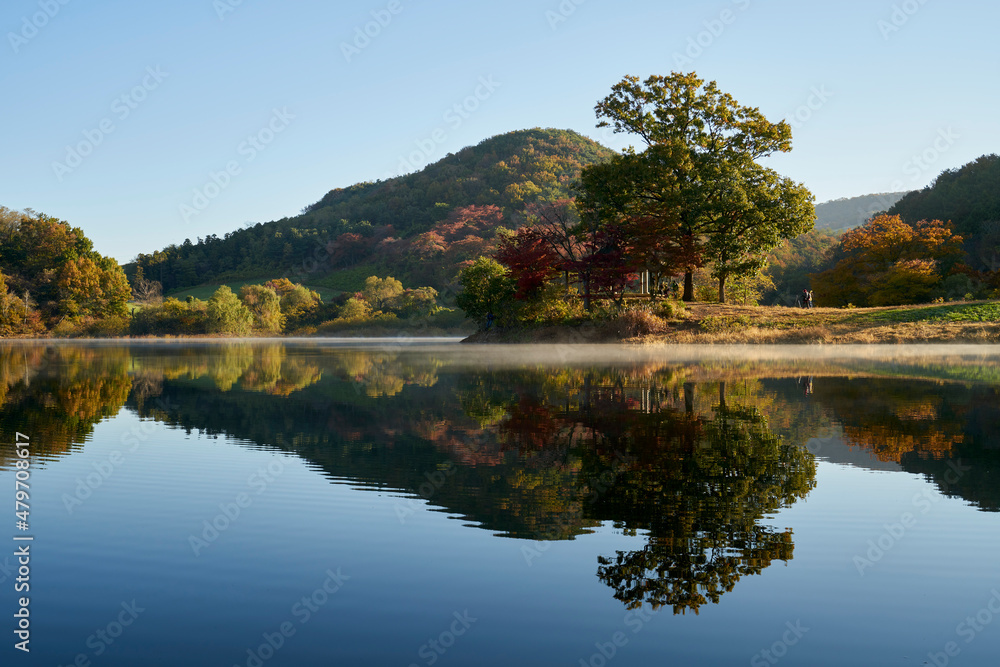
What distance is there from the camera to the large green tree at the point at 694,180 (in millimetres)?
34781

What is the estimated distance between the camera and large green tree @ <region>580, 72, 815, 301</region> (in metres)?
34.8

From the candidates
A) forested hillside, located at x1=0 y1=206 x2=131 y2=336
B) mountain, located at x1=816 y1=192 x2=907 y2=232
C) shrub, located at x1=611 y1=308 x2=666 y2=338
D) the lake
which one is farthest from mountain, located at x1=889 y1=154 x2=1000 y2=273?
mountain, located at x1=816 y1=192 x2=907 y2=232

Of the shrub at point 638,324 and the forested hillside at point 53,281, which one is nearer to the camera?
the shrub at point 638,324

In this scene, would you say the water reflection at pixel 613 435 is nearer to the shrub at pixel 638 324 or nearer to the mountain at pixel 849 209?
the shrub at pixel 638 324

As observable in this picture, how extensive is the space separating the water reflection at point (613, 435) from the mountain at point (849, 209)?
156m

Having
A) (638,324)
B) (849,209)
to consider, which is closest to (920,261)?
(638,324)

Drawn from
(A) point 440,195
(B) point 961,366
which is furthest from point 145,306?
(B) point 961,366

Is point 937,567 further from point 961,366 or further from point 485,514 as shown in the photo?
point 961,366

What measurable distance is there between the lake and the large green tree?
24.9 m

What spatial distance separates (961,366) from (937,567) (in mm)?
18695

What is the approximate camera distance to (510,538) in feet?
15.9

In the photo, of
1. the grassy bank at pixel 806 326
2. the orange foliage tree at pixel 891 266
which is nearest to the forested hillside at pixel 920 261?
the orange foliage tree at pixel 891 266

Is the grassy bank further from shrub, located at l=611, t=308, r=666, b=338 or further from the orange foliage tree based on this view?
the orange foliage tree

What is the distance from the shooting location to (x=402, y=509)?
566 centimetres
